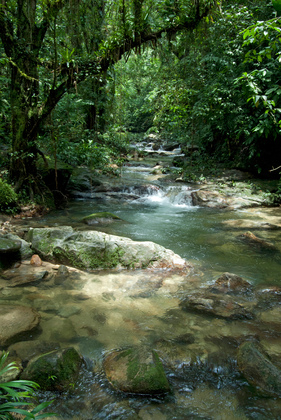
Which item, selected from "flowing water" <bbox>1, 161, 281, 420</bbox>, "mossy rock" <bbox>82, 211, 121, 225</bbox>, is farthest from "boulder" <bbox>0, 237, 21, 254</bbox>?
"mossy rock" <bbox>82, 211, 121, 225</bbox>

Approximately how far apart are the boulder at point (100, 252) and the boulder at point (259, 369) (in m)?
2.09

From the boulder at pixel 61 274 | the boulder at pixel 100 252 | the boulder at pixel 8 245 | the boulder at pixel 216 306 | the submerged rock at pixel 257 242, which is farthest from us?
the submerged rock at pixel 257 242

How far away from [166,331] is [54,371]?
1218mm

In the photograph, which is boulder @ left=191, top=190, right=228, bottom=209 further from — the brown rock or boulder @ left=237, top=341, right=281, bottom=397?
boulder @ left=237, top=341, right=281, bottom=397

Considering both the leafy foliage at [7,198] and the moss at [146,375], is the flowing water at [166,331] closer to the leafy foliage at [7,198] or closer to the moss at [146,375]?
the moss at [146,375]

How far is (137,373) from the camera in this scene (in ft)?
6.96

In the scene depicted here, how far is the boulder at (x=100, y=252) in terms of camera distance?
440 centimetres

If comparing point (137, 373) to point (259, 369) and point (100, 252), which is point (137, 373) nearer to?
point (259, 369)

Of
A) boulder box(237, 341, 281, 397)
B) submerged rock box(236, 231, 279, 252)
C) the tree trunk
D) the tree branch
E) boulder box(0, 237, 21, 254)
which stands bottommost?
submerged rock box(236, 231, 279, 252)

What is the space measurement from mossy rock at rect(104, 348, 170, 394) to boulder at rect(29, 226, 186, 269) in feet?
6.89

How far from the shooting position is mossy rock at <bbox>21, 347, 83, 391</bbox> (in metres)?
2.05

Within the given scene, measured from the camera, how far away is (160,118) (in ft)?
40.0

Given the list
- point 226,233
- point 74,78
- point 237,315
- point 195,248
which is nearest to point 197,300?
point 237,315

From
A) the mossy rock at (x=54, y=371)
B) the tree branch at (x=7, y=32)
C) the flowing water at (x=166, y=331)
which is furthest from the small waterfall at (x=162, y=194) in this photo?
the mossy rock at (x=54, y=371)
